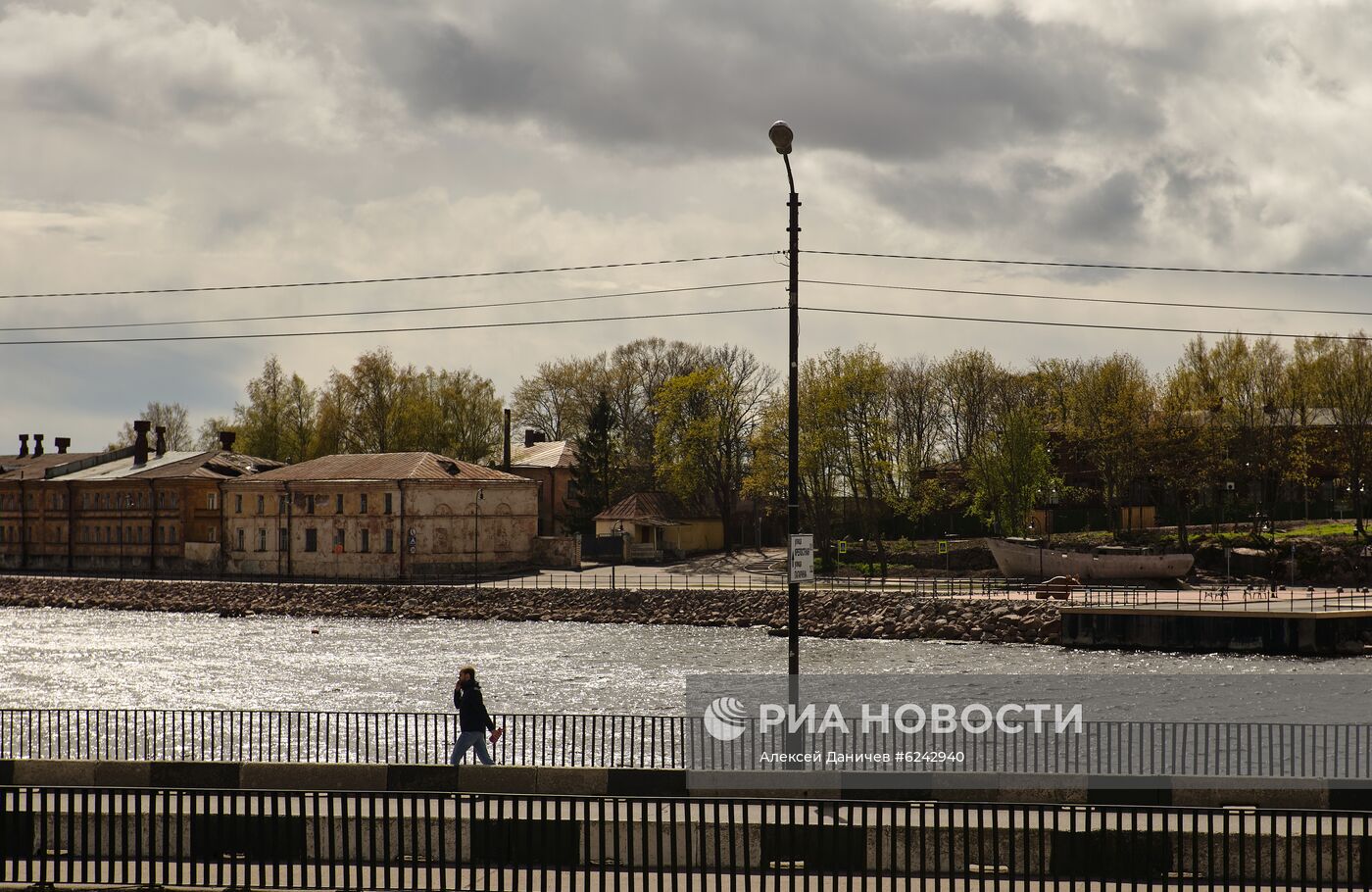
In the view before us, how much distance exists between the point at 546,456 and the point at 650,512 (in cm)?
1752

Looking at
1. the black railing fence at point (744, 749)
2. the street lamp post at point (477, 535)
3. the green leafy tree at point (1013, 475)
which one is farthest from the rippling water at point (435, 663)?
the green leafy tree at point (1013, 475)

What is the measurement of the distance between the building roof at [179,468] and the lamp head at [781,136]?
76981 mm

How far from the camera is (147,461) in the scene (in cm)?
9725

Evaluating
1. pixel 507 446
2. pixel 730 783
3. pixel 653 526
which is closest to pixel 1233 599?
pixel 653 526

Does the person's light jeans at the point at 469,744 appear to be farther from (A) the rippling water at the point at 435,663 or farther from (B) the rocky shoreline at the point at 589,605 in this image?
(B) the rocky shoreline at the point at 589,605

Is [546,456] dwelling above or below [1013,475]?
above

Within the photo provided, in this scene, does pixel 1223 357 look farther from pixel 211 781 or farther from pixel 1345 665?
pixel 211 781

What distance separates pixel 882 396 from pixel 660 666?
4318 cm

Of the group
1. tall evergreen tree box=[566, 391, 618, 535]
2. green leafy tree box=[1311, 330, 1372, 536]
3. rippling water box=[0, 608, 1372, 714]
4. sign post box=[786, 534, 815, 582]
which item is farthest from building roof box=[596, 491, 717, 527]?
sign post box=[786, 534, 815, 582]

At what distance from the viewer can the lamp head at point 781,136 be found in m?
18.5

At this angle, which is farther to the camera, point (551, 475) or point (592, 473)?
point (551, 475)

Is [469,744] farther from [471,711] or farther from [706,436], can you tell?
[706,436]

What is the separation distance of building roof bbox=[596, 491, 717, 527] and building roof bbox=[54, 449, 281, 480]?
25.9 metres

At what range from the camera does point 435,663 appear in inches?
2035
